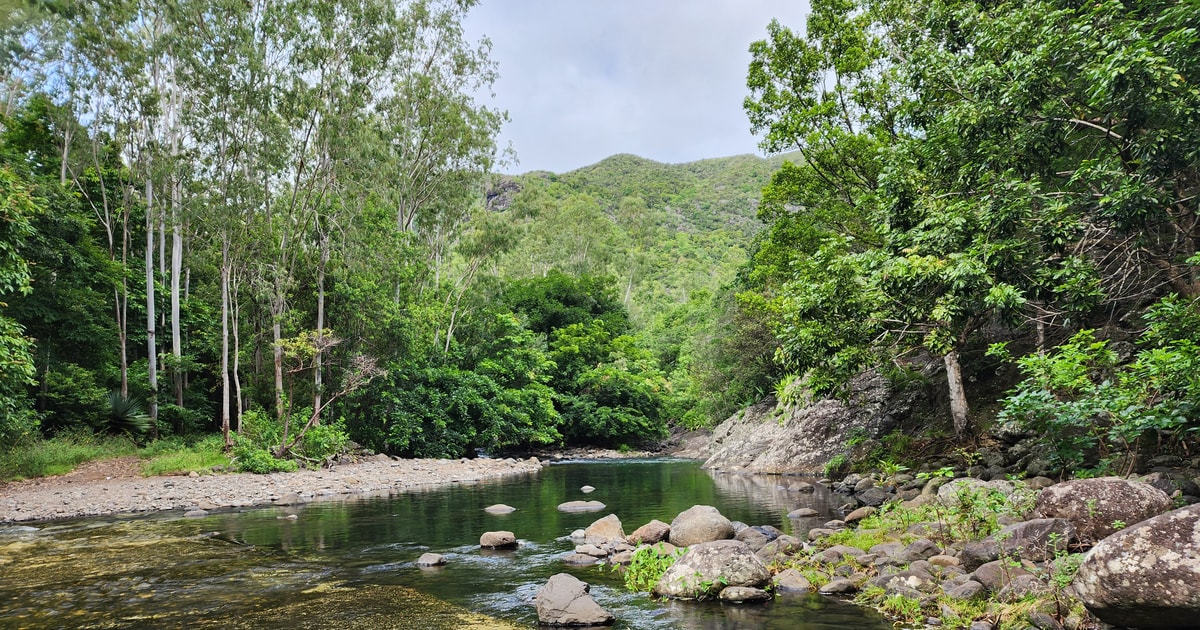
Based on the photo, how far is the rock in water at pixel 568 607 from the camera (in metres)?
7.05

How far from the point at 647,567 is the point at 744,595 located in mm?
1769

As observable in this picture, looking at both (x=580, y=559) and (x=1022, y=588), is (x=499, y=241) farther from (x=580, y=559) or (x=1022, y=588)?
(x=1022, y=588)

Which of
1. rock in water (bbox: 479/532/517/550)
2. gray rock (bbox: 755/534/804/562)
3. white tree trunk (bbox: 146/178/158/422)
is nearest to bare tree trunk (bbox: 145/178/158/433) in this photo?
white tree trunk (bbox: 146/178/158/422)

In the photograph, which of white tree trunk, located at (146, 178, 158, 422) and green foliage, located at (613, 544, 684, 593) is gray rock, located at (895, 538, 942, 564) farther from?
white tree trunk, located at (146, 178, 158, 422)

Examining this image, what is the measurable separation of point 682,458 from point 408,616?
101ft

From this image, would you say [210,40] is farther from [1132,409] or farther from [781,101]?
[1132,409]

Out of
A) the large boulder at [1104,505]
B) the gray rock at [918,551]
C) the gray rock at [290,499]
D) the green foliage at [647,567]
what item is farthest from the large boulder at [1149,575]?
the gray rock at [290,499]

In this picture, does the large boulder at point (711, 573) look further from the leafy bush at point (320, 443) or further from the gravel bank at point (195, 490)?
the leafy bush at point (320, 443)

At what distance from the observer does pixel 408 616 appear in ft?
24.3

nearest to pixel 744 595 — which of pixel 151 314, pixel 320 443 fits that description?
pixel 320 443

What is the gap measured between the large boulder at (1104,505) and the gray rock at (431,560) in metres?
8.23

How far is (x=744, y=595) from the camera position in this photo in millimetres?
7738

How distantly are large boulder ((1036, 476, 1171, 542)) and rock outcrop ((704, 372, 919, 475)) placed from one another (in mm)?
11301

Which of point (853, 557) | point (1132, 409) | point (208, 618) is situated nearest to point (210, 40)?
point (208, 618)
